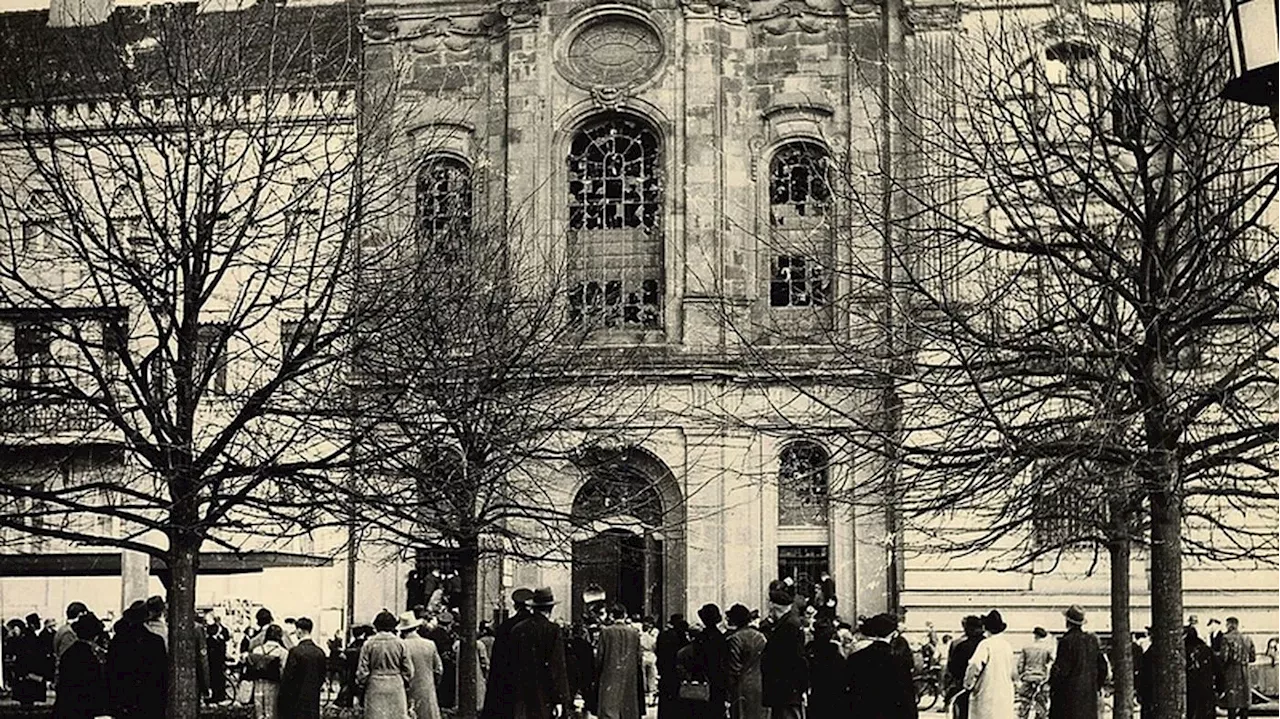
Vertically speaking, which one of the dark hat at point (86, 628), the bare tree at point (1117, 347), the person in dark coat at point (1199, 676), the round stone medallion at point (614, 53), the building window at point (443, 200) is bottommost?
the person in dark coat at point (1199, 676)

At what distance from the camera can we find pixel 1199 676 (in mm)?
29438

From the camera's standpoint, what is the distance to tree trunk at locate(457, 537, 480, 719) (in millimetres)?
29094

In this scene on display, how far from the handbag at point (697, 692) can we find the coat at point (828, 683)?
2.29m

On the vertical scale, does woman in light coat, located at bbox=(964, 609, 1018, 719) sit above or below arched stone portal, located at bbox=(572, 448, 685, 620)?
→ below

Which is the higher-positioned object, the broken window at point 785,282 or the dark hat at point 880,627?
the broken window at point 785,282

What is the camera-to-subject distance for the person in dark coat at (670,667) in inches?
881

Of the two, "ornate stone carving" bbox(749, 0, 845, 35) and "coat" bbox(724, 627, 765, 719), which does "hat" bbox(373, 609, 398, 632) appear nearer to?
"coat" bbox(724, 627, 765, 719)

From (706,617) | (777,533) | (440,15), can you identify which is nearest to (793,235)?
(777,533)

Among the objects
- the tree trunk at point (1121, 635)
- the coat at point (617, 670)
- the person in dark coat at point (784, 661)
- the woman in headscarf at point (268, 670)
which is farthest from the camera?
the woman in headscarf at point (268, 670)

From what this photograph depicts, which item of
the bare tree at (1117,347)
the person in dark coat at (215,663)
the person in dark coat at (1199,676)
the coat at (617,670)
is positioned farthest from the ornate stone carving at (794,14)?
the bare tree at (1117,347)

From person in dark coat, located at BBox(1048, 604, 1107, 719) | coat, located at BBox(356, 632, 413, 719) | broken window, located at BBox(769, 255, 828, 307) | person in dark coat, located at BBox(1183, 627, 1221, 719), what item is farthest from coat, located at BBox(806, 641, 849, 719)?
broken window, located at BBox(769, 255, 828, 307)

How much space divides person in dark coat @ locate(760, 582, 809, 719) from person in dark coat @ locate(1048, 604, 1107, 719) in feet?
11.0

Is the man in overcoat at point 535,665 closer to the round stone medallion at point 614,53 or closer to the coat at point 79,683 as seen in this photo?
the coat at point 79,683

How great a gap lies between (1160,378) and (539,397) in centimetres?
1726
